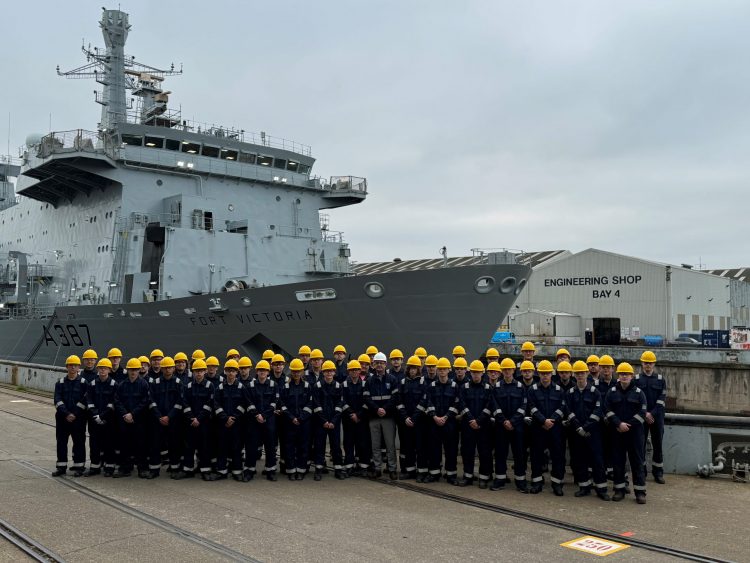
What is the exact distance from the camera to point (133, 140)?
17.7 meters

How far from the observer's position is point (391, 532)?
18.6 feet

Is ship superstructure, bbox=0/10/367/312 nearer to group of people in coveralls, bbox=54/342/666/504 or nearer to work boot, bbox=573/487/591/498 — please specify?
group of people in coveralls, bbox=54/342/666/504

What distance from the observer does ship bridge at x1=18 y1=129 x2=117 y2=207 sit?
659 inches

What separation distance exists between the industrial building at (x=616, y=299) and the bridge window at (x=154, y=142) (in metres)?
19.8

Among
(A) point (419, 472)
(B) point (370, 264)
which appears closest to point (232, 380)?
(A) point (419, 472)

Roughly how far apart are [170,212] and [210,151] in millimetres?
2484

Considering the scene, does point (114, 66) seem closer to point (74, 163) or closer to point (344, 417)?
point (74, 163)

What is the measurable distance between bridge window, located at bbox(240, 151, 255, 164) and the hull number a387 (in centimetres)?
636

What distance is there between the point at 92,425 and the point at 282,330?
5065 millimetres

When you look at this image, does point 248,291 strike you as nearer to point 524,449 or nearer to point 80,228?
point 524,449

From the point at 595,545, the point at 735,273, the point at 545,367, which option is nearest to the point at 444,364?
the point at 545,367

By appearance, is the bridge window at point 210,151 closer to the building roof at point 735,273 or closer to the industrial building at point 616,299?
the industrial building at point 616,299

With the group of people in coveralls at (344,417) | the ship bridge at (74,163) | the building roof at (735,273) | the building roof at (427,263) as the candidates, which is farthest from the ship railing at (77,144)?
the building roof at (735,273)

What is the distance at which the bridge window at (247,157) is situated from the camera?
18812 mm
